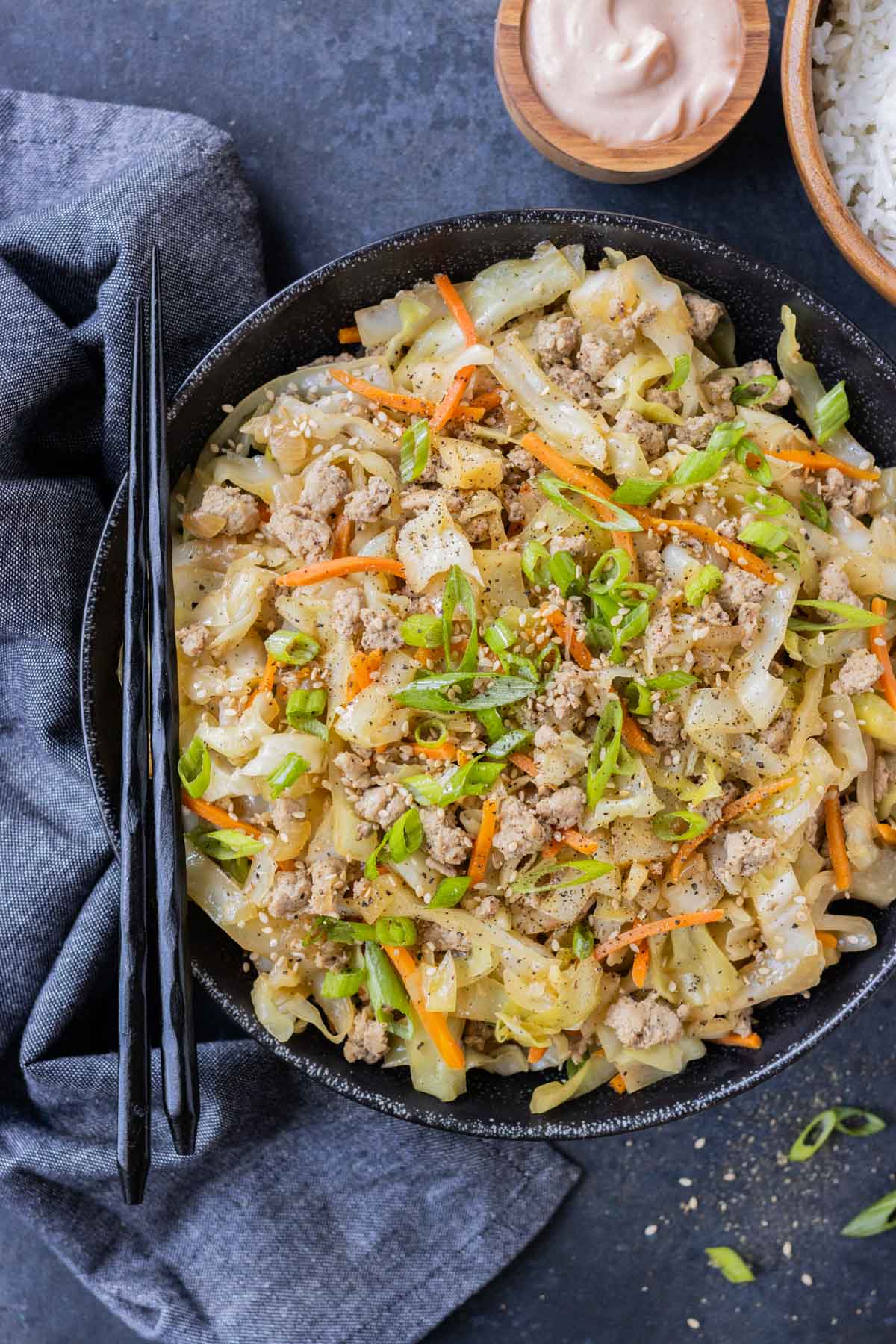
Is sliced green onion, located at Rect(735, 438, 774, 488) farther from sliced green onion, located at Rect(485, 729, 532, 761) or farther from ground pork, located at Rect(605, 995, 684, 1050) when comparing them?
ground pork, located at Rect(605, 995, 684, 1050)

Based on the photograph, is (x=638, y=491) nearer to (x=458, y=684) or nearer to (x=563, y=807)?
(x=458, y=684)

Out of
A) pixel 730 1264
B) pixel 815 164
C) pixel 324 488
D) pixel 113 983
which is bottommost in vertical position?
pixel 730 1264

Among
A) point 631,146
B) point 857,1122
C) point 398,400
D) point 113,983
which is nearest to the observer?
point 398,400

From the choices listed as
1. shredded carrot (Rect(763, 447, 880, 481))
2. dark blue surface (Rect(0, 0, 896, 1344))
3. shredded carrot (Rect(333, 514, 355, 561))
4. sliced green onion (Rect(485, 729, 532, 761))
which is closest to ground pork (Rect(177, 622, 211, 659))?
shredded carrot (Rect(333, 514, 355, 561))

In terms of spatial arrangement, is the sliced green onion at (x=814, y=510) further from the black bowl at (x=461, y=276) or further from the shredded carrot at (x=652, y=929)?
the shredded carrot at (x=652, y=929)

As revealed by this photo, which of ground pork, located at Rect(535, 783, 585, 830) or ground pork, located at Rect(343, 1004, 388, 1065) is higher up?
ground pork, located at Rect(535, 783, 585, 830)

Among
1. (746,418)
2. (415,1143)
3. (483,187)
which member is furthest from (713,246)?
(415,1143)

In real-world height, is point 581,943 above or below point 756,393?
below

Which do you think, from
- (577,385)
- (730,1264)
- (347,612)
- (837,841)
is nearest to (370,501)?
(347,612)
